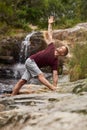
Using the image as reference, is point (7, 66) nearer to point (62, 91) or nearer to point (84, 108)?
point (62, 91)

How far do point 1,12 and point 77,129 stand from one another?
21810mm

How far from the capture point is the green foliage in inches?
495

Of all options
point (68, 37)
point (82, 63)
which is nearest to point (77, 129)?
point (82, 63)

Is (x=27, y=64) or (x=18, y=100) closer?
(x=18, y=100)

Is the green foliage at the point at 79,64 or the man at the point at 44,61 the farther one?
the green foliage at the point at 79,64

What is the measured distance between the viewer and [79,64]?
1302 cm

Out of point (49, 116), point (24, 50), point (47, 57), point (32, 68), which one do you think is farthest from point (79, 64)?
point (24, 50)

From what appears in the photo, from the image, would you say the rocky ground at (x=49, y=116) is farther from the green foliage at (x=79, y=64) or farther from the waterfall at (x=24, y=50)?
the waterfall at (x=24, y=50)

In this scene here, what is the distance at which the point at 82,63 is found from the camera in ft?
41.4

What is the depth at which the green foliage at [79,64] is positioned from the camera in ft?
41.2

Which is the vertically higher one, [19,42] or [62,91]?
[62,91]

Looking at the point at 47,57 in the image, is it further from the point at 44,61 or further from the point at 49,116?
the point at 49,116

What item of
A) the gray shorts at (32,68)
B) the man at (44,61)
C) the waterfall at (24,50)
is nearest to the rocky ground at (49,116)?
the man at (44,61)

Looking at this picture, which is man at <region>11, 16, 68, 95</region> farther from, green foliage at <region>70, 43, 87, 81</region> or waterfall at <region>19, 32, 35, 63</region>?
waterfall at <region>19, 32, 35, 63</region>
